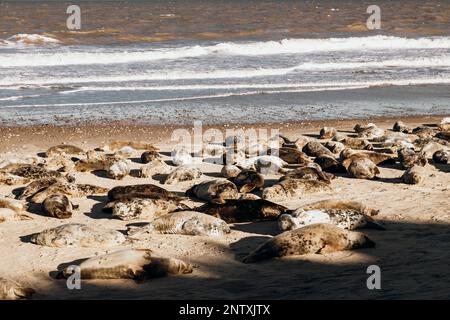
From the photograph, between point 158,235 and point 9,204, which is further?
point 9,204

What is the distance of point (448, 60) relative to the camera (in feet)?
88.7

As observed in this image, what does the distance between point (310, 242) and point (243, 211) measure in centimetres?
150

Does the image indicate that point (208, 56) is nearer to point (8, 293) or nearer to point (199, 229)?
point (199, 229)

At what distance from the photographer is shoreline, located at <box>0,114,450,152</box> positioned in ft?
46.4

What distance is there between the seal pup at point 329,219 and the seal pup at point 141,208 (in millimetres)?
1459

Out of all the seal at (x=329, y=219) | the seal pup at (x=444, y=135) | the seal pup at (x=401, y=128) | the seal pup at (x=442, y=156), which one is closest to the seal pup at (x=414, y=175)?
the seal pup at (x=442, y=156)

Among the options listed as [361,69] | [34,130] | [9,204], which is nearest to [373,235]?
[9,204]

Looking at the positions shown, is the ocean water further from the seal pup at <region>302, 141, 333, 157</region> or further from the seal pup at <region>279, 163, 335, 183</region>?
the seal pup at <region>279, 163, 335, 183</region>

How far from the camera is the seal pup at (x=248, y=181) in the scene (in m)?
10.1

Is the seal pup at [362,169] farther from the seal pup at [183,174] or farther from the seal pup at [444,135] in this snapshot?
the seal pup at [444,135]

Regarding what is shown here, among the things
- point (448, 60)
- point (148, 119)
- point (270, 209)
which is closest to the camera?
point (270, 209)

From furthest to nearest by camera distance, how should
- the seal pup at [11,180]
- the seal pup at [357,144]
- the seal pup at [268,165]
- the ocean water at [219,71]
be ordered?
the ocean water at [219,71]
the seal pup at [357,144]
the seal pup at [268,165]
the seal pup at [11,180]

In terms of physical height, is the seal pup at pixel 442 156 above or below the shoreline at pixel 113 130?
above

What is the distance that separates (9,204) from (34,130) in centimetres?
609
